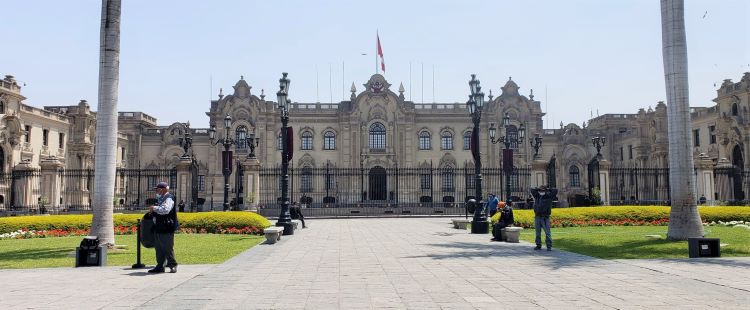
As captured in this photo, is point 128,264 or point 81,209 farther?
point 81,209

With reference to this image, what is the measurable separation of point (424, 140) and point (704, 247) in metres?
43.3

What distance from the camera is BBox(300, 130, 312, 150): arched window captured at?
5425 cm

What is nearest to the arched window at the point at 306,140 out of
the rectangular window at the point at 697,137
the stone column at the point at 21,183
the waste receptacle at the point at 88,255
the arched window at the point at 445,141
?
the arched window at the point at 445,141

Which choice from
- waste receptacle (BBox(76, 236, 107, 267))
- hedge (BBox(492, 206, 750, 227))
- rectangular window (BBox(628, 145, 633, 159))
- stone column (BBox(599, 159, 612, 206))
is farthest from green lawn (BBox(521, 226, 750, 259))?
rectangular window (BBox(628, 145, 633, 159))

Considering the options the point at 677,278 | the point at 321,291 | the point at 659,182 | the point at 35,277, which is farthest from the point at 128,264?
the point at 659,182

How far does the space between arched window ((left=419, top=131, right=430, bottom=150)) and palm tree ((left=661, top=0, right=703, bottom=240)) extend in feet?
128

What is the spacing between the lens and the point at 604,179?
30.8 meters

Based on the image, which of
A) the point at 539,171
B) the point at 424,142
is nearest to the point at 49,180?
the point at 539,171

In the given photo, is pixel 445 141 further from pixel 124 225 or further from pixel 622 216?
pixel 124 225

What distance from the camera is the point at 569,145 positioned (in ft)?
182

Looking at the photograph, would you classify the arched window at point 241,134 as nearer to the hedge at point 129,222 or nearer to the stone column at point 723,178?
the hedge at point 129,222

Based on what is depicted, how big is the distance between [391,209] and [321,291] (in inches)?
1187

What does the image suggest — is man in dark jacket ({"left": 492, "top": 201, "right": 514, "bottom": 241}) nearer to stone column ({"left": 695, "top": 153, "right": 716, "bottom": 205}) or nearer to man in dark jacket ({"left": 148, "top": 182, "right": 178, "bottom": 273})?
man in dark jacket ({"left": 148, "top": 182, "right": 178, "bottom": 273})

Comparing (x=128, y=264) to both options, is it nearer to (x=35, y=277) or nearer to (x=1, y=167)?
(x=35, y=277)
